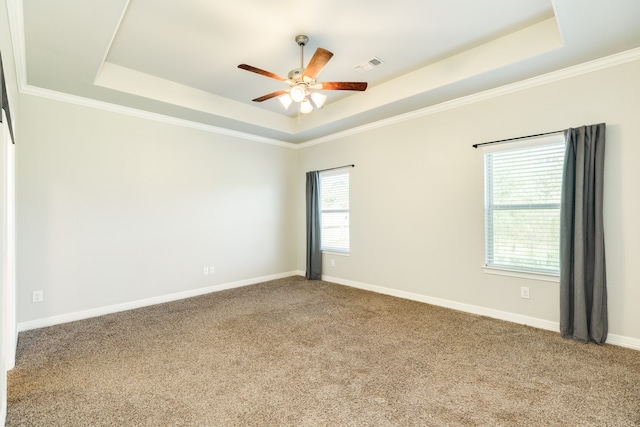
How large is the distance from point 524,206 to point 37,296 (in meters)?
5.45

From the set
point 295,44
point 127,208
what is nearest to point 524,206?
point 295,44

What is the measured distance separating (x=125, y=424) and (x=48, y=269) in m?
2.56

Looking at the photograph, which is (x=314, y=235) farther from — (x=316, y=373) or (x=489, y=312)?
(x=316, y=373)

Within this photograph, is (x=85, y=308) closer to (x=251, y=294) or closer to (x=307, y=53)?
(x=251, y=294)

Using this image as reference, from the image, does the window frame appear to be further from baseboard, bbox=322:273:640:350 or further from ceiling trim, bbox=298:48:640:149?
ceiling trim, bbox=298:48:640:149

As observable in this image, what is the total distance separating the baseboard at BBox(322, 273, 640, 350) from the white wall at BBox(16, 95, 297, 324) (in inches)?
83.5

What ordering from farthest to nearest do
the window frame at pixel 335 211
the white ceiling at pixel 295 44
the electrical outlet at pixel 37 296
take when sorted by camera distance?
the window frame at pixel 335 211 < the electrical outlet at pixel 37 296 < the white ceiling at pixel 295 44

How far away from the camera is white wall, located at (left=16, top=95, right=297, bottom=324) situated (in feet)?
11.1

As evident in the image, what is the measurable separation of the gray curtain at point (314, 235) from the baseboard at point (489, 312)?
78 cm

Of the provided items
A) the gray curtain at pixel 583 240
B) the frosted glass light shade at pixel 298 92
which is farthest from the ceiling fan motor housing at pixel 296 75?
the gray curtain at pixel 583 240

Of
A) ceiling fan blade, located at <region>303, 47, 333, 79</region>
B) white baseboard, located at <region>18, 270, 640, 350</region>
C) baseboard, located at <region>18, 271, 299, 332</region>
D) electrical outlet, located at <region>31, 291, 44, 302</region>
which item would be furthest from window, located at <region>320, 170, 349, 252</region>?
electrical outlet, located at <region>31, 291, 44, 302</region>

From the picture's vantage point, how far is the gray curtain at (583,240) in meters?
2.82

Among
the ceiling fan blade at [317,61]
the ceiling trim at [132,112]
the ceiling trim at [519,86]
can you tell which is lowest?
the ceiling fan blade at [317,61]

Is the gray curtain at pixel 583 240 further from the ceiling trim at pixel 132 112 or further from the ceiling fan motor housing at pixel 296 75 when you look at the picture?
the ceiling trim at pixel 132 112
